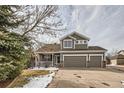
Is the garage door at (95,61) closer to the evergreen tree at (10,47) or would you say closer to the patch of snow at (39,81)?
the patch of snow at (39,81)

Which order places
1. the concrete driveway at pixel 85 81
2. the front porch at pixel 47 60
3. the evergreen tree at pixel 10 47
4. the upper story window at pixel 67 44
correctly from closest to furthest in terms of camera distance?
the evergreen tree at pixel 10 47 < the concrete driveway at pixel 85 81 < the front porch at pixel 47 60 < the upper story window at pixel 67 44

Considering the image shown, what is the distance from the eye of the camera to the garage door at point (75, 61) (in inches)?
564

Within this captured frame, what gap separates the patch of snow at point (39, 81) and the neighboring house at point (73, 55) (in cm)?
173

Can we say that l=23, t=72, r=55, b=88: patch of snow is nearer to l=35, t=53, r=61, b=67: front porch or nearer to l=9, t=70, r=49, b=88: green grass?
l=9, t=70, r=49, b=88: green grass

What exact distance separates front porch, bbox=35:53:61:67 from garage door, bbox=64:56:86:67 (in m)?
0.98

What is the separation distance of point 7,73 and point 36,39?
223cm

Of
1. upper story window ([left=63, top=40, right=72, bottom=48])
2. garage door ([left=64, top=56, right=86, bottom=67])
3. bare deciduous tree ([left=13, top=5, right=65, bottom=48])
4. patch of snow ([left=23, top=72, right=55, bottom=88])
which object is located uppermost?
bare deciduous tree ([left=13, top=5, right=65, bottom=48])

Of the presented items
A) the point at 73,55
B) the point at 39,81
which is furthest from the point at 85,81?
the point at 73,55

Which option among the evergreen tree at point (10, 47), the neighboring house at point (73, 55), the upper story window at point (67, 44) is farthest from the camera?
the upper story window at point (67, 44)

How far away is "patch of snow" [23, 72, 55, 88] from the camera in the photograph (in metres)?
9.68

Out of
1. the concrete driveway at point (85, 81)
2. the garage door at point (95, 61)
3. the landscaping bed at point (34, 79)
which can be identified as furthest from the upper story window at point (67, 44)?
the landscaping bed at point (34, 79)

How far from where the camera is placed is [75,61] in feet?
47.4

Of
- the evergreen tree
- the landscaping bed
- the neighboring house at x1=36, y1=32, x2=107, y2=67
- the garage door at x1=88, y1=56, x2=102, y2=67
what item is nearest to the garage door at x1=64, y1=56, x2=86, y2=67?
the neighboring house at x1=36, y1=32, x2=107, y2=67

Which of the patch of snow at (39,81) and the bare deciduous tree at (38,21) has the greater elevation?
the bare deciduous tree at (38,21)
